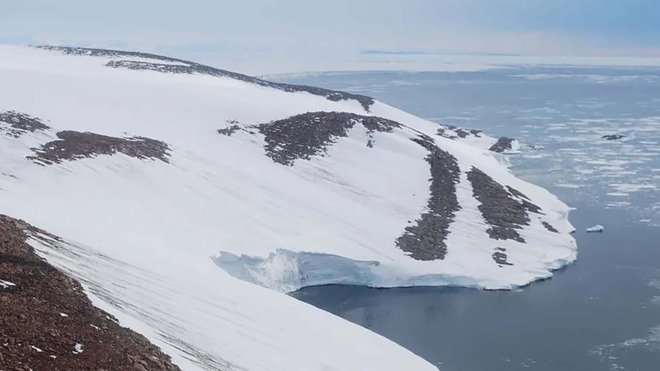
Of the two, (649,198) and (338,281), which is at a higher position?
(649,198)

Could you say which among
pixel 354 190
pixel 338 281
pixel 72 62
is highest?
pixel 72 62

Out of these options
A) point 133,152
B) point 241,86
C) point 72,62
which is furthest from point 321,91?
point 133,152

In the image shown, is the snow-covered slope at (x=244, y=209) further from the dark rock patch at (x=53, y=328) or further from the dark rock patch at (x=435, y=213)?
the dark rock patch at (x=53, y=328)

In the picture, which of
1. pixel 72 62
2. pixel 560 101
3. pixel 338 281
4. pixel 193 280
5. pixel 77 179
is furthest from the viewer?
pixel 560 101

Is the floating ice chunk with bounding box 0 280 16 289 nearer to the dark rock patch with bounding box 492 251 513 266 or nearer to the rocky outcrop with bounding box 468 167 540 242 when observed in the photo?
the dark rock patch with bounding box 492 251 513 266

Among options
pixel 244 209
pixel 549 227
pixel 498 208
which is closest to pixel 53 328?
pixel 244 209

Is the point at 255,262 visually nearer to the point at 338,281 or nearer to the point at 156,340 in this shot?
the point at 338,281

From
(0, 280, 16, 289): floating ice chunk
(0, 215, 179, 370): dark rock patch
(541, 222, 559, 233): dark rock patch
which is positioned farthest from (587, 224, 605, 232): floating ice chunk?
(0, 280, 16, 289): floating ice chunk
